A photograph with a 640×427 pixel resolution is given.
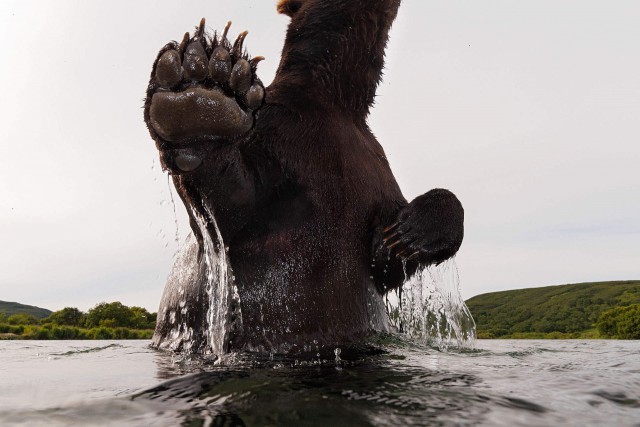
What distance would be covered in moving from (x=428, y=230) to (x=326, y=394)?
6.52 ft

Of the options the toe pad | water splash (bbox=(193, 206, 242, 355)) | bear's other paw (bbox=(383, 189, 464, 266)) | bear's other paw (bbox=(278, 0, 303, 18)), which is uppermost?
bear's other paw (bbox=(278, 0, 303, 18))

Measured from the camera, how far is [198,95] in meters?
3.24

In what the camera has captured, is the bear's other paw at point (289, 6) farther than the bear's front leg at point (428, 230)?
Yes

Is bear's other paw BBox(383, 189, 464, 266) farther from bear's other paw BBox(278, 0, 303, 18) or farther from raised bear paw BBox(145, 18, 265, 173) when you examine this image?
bear's other paw BBox(278, 0, 303, 18)

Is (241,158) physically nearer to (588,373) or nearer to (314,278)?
(314,278)

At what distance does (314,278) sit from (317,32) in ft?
6.09

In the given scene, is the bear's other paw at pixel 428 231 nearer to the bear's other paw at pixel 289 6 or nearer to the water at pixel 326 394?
the water at pixel 326 394

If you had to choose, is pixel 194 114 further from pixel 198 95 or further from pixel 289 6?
pixel 289 6

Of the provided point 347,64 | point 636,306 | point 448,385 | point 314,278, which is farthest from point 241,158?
point 636,306

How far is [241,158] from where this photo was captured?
155 inches

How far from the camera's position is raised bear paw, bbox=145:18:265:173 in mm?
3223

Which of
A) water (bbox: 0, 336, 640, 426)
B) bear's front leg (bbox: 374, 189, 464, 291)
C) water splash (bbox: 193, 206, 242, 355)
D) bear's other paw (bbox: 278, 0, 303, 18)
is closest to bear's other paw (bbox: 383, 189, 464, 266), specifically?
bear's front leg (bbox: 374, 189, 464, 291)

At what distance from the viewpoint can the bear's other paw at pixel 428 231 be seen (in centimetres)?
414

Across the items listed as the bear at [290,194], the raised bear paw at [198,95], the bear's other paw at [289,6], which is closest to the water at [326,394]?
the bear at [290,194]
